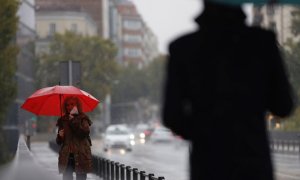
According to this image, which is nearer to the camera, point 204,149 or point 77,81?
point 204,149

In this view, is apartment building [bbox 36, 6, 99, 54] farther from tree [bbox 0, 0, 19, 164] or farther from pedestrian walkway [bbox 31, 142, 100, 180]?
tree [bbox 0, 0, 19, 164]

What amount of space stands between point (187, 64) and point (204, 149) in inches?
16.2

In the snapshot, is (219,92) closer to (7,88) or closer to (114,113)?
(7,88)

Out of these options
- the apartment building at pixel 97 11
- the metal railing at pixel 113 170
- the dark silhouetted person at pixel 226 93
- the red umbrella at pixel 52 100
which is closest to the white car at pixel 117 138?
the metal railing at pixel 113 170

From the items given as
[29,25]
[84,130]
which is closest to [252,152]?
[84,130]

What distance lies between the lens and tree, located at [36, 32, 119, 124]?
107 metres

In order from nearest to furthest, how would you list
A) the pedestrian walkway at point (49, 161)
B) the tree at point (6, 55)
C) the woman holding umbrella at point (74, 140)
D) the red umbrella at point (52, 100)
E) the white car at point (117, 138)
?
the woman holding umbrella at point (74, 140) → the red umbrella at point (52, 100) → the pedestrian walkway at point (49, 161) → the tree at point (6, 55) → the white car at point (117, 138)

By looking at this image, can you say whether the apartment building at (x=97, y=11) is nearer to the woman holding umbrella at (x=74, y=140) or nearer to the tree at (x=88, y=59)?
the tree at (x=88, y=59)

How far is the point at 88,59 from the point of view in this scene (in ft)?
358

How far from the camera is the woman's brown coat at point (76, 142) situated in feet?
53.4

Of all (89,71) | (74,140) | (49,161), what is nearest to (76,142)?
(74,140)

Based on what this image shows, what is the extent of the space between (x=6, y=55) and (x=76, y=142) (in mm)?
29761

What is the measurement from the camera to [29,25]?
316ft

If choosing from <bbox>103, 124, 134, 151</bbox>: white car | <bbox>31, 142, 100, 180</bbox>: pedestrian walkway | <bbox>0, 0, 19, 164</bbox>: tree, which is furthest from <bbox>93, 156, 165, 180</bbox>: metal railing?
<bbox>103, 124, 134, 151</bbox>: white car
